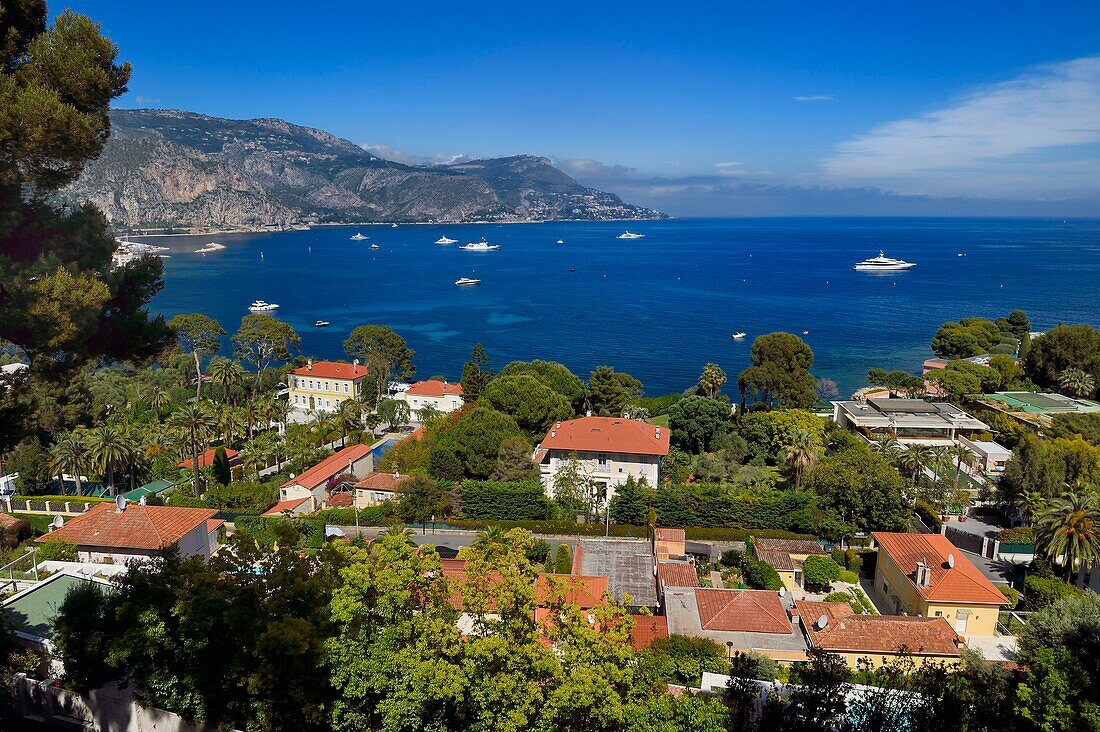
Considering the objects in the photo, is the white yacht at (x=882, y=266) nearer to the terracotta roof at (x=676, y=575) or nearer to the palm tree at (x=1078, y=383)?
the palm tree at (x=1078, y=383)

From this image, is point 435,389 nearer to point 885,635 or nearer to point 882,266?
point 885,635

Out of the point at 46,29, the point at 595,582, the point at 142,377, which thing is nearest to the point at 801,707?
the point at 595,582

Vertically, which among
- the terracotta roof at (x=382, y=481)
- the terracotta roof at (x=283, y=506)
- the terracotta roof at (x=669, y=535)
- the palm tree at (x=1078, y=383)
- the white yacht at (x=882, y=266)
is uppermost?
the white yacht at (x=882, y=266)

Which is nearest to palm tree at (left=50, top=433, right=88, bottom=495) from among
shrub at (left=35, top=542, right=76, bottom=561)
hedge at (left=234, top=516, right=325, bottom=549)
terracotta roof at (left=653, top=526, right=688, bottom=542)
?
hedge at (left=234, top=516, right=325, bottom=549)

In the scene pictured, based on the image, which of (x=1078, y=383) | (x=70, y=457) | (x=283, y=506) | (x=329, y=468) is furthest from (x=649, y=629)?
(x=1078, y=383)

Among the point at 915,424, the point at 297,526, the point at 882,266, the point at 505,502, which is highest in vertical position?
the point at 882,266

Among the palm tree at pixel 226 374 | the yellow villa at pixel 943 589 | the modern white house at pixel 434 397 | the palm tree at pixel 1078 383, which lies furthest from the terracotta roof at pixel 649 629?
the palm tree at pixel 1078 383

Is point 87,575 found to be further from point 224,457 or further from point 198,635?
point 224,457
